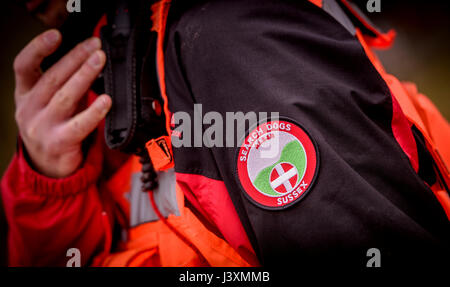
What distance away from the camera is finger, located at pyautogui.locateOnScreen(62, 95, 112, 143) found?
0.65 m

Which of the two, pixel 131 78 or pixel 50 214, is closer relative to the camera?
pixel 131 78

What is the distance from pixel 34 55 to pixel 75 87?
0.47 ft

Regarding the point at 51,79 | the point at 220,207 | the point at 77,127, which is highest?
the point at 51,79

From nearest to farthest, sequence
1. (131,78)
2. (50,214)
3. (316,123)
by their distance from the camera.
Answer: (316,123)
(131,78)
(50,214)

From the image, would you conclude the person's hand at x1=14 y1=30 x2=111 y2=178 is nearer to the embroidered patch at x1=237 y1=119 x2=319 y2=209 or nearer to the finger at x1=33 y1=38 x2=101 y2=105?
the finger at x1=33 y1=38 x2=101 y2=105

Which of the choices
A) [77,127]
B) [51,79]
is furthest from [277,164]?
[51,79]

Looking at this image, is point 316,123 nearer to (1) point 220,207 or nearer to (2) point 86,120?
(1) point 220,207

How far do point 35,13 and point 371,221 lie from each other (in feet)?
3.31

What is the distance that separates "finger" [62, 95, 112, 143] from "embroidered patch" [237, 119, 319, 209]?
0.37 m

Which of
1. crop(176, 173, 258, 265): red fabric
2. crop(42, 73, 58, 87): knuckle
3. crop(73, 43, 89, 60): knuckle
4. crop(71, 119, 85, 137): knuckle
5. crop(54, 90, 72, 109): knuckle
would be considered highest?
crop(73, 43, 89, 60): knuckle

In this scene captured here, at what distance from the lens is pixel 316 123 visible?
1.53ft

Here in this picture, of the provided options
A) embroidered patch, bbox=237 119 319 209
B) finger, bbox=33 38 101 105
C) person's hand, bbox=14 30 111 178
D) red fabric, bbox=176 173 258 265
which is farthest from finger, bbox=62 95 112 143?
embroidered patch, bbox=237 119 319 209

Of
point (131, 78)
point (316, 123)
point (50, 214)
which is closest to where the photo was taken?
point (316, 123)

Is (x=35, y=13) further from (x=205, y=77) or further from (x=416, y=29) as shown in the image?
(x=416, y=29)
